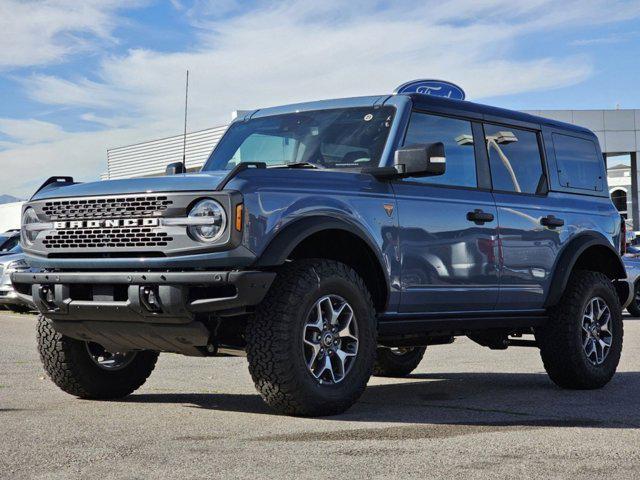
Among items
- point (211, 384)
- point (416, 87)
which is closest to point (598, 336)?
point (416, 87)

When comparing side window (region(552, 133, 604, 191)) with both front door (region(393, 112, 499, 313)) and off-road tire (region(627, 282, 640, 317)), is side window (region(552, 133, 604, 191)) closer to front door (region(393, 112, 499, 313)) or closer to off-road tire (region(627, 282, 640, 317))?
front door (region(393, 112, 499, 313))

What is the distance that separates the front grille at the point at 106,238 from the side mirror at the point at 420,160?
1672 mm

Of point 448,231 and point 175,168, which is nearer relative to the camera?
point 448,231

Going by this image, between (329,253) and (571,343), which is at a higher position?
(329,253)

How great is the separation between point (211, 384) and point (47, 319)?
1760 mm

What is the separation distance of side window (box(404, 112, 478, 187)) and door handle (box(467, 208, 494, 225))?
0.79 ft

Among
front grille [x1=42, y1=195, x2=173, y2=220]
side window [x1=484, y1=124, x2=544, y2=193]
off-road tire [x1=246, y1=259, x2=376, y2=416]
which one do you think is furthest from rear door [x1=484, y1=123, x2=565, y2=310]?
front grille [x1=42, y1=195, x2=173, y2=220]

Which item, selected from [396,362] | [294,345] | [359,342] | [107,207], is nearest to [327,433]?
[294,345]

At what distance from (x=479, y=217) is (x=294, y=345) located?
6.97ft

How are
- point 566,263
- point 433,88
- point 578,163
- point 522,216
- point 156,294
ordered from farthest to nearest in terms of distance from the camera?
point 578,163 < point 433,88 < point 566,263 < point 522,216 < point 156,294

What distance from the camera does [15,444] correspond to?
536cm

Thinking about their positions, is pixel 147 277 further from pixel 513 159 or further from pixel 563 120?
pixel 563 120

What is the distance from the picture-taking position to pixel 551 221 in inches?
329

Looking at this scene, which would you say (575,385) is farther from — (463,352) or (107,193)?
(107,193)
